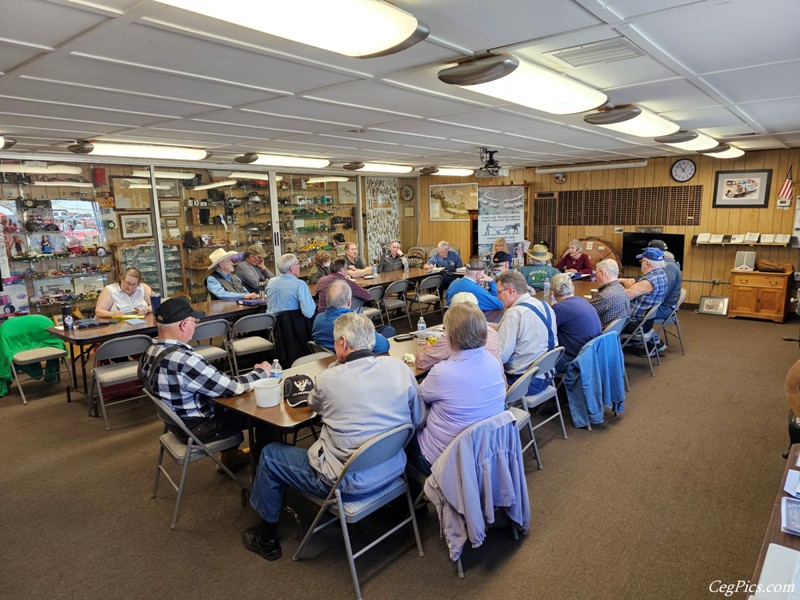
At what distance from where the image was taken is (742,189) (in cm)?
852

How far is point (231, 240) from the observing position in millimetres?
8797

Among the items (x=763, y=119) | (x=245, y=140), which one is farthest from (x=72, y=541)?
(x=763, y=119)

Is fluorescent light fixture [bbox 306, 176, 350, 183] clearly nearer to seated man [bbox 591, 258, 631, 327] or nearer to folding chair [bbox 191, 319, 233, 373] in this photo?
folding chair [bbox 191, 319, 233, 373]

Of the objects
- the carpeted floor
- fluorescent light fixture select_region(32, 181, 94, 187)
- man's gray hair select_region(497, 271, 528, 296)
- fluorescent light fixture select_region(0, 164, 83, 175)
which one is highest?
fluorescent light fixture select_region(0, 164, 83, 175)

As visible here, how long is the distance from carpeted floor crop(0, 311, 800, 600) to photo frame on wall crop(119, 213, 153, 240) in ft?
11.5

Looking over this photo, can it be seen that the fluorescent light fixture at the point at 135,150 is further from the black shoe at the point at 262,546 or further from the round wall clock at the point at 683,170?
the round wall clock at the point at 683,170

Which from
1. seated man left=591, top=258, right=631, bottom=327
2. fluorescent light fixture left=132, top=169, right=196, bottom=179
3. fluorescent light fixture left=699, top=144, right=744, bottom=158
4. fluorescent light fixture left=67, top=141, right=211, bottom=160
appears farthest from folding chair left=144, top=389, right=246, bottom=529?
fluorescent light fixture left=699, top=144, right=744, bottom=158

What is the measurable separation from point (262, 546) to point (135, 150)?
4.91 metres

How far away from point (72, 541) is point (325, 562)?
155 centimetres

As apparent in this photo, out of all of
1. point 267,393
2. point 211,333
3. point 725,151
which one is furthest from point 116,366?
point 725,151

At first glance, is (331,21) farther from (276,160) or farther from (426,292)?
(426,292)

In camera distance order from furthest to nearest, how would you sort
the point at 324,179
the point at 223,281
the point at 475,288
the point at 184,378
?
1. the point at 324,179
2. the point at 223,281
3. the point at 475,288
4. the point at 184,378

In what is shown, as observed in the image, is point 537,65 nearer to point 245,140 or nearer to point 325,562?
point 325,562

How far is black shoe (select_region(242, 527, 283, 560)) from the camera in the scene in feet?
9.14
